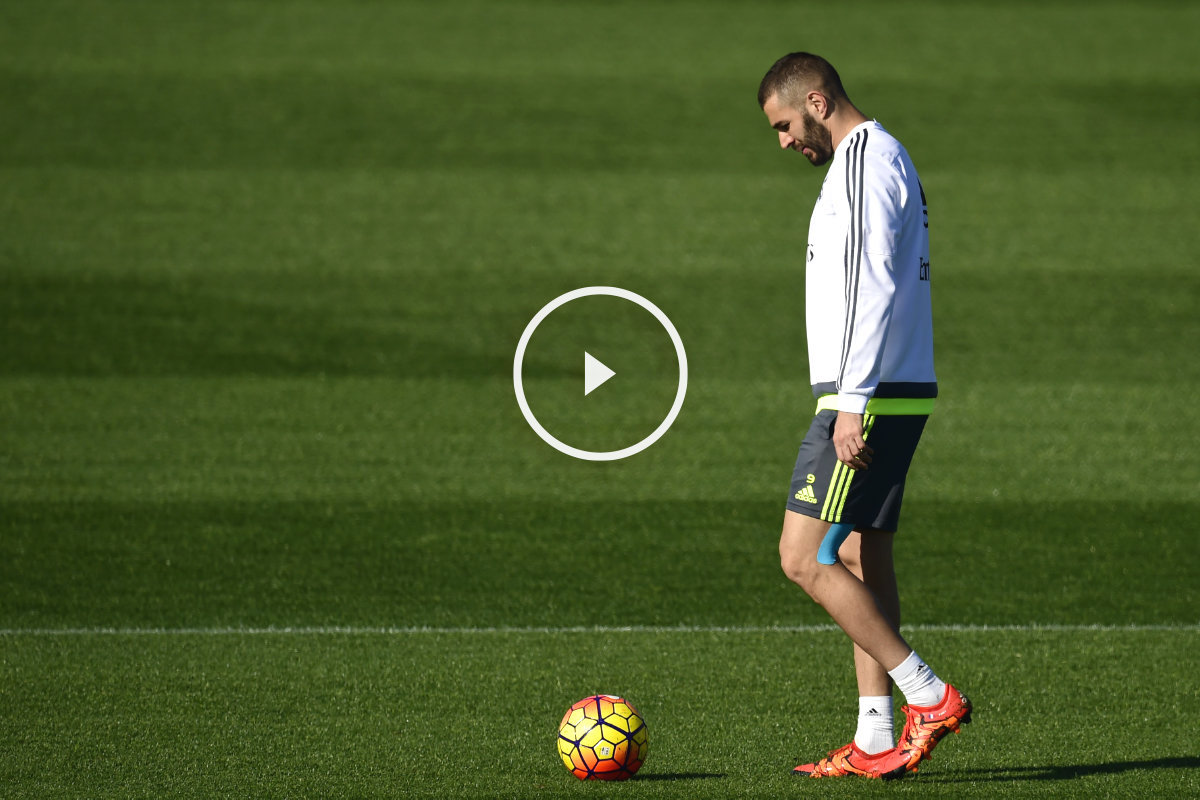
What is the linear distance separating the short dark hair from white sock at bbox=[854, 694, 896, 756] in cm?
187

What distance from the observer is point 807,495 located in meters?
4.38

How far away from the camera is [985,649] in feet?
20.6

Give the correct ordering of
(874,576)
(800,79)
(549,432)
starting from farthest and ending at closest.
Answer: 1. (549,432)
2. (874,576)
3. (800,79)

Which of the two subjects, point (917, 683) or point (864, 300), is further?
point (917, 683)

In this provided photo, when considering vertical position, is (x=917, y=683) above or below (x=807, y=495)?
below

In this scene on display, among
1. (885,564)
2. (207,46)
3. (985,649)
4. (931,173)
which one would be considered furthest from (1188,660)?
(207,46)

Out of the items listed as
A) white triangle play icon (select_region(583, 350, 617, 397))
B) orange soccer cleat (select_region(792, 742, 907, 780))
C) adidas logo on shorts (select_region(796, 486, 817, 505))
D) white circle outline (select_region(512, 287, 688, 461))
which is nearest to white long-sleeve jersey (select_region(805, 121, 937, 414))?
adidas logo on shorts (select_region(796, 486, 817, 505))

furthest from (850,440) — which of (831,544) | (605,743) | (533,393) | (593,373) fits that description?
(593,373)

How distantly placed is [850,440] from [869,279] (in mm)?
464

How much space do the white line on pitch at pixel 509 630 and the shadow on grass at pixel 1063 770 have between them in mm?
1758

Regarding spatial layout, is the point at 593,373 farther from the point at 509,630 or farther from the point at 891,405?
the point at 891,405

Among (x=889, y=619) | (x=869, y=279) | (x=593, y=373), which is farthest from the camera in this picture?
(x=593, y=373)

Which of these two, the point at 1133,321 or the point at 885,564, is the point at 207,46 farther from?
the point at 885,564

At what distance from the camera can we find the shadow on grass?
465 cm
